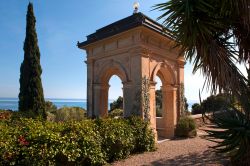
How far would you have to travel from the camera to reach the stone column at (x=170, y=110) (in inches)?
526

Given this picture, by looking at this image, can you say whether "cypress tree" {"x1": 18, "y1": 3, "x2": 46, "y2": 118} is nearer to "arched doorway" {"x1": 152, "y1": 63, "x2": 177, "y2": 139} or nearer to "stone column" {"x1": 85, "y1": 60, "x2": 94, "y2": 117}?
"stone column" {"x1": 85, "y1": 60, "x2": 94, "y2": 117}

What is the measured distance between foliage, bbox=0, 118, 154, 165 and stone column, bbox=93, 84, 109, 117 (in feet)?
14.8

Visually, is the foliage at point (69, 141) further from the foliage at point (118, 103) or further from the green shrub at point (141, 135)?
the foliage at point (118, 103)

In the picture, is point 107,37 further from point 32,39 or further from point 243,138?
point 243,138

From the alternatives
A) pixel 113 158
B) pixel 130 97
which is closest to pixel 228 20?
pixel 113 158

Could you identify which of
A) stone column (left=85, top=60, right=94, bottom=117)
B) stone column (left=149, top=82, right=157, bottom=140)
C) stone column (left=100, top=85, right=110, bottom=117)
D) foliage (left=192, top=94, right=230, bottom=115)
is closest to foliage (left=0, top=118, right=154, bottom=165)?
stone column (left=149, top=82, right=157, bottom=140)

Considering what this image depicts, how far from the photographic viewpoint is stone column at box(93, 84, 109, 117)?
13500 millimetres

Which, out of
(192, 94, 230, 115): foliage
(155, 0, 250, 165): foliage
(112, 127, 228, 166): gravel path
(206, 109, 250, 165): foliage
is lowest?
(112, 127, 228, 166): gravel path

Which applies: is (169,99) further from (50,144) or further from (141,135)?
(50,144)

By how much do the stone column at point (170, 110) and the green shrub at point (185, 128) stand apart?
0.35m

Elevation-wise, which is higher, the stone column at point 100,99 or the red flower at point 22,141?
the stone column at point 100,99

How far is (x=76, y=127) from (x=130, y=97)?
14.5 feet

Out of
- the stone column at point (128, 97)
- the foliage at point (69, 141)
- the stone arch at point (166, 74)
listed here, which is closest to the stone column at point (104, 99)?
the stone column at point (128, 97)

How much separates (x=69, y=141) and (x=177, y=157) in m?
4.21
